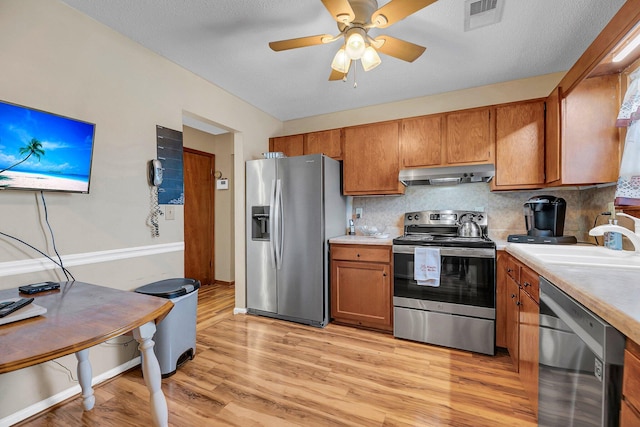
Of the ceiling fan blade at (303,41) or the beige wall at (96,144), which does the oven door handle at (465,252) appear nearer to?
the ceiling fan blade at (303,41)

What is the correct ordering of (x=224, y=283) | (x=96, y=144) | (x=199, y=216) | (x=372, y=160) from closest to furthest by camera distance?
(x=96, y=144)
(x=372, y=160)
(x=199, y=216)
(x=224, y=283)

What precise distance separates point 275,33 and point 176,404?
2.59m

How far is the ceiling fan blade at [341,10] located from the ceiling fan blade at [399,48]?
0.29 m

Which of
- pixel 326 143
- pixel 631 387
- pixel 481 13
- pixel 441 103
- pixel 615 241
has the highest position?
pixel 481 13

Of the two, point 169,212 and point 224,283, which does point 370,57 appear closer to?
point 169,212

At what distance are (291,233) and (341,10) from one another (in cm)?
203

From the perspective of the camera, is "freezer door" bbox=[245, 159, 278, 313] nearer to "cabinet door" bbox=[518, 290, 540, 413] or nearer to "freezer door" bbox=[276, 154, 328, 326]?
"freezer door" bbox=[276, 154, 328, 326]

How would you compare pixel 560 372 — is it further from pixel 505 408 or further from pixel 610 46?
pixel 610 46

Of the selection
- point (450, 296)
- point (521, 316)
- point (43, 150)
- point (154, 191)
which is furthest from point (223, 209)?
point (521, 316)

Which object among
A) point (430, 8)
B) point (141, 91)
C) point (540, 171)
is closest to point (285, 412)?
point (141, 91)

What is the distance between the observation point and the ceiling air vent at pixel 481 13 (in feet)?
5.61

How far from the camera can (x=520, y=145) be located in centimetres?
252

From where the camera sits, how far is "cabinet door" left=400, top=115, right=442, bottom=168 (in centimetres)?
281

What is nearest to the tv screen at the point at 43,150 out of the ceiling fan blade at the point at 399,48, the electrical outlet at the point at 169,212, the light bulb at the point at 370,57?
the electrical outlet at the point at 169,212
